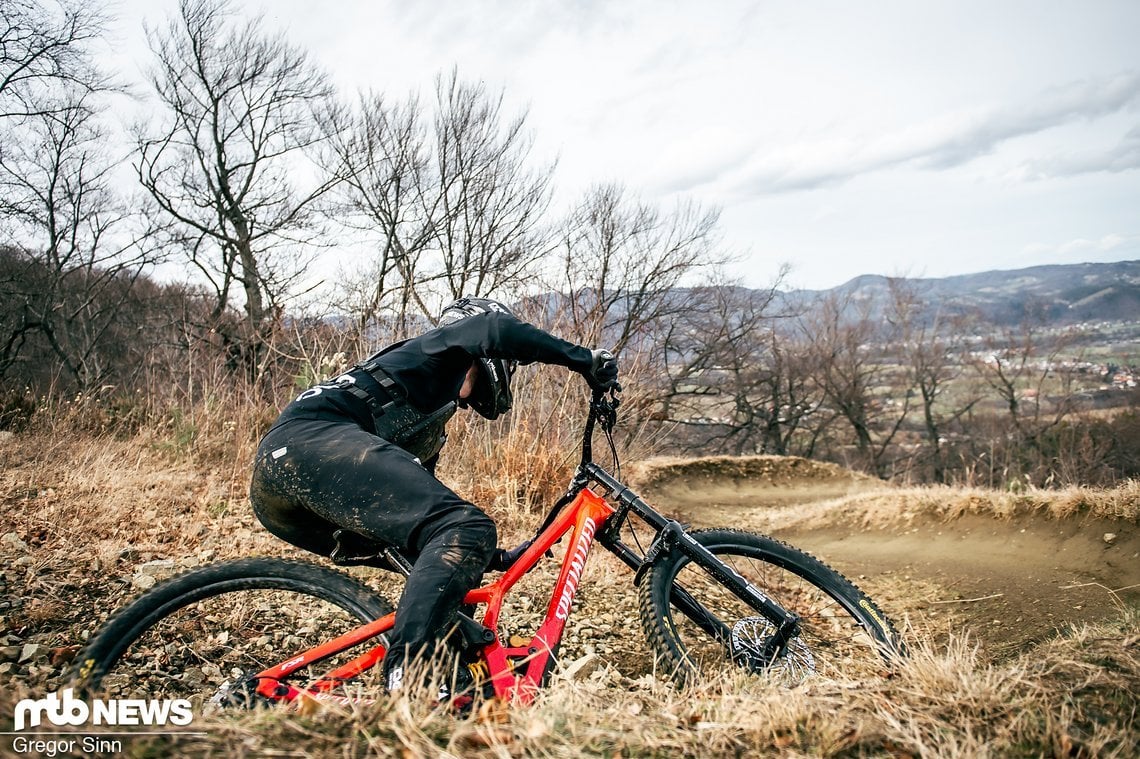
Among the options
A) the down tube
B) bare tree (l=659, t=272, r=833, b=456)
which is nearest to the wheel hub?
the down tube

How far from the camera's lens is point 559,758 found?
152cm

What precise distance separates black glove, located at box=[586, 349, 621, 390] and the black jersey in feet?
0.09

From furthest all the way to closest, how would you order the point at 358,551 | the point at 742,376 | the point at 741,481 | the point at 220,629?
the point at 742,376
the point at 741,481
the point at 220,629
the point at 358,551

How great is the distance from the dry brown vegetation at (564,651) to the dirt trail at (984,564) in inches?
3.1

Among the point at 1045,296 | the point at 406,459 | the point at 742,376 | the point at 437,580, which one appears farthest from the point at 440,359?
the point at 1045,296

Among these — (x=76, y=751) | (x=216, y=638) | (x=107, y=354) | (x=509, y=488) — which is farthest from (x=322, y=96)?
(x=76, y=751)

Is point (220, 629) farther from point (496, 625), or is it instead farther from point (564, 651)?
point (564, 651)

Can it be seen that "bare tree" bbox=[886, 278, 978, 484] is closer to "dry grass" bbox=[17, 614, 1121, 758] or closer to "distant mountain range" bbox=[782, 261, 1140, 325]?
"distant mountain range" bbox=[782, 261, 1140, 325]

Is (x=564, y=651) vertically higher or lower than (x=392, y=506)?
lower

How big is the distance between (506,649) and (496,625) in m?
0.22

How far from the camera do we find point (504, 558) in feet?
8.32

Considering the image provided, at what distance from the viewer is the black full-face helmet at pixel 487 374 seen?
2.80 meters

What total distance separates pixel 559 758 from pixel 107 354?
90.7ft

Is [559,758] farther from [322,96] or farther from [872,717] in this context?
[322,96]
